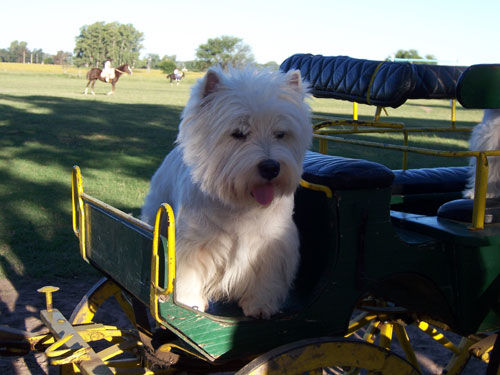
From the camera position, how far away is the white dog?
2650 mm

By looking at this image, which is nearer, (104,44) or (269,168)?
(269,168)

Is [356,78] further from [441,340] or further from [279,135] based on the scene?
[441,340]

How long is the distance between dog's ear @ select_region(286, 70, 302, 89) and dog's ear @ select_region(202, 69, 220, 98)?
0.36 meters

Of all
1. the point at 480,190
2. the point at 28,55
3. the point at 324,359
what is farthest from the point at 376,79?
the point at 28,55

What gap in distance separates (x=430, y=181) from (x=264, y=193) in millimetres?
2176

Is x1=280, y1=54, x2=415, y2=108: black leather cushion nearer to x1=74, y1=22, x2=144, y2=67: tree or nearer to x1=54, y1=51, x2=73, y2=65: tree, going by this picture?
x1=74, y1=22, x2=144, y2=67: tree

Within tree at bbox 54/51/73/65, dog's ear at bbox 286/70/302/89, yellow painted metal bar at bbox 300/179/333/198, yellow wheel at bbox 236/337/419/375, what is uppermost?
tree at bbox 54/51/73/65

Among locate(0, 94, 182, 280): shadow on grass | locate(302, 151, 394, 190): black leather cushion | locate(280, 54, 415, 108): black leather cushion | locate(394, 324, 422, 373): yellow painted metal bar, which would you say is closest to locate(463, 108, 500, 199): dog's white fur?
locate(280, 54, 415, 108): black leather cushion

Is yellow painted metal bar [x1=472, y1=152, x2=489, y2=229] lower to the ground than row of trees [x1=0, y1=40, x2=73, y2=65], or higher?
lower

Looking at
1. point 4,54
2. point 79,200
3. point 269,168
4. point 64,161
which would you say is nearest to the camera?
point 269,168

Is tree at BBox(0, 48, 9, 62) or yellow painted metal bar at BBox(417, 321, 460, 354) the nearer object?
yellow painted metal bar at BBox(417, 321, 460, 354)

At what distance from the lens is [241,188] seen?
103 inches

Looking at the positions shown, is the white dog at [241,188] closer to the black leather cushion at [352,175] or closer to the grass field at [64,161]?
the black leather cushion at [352,175]

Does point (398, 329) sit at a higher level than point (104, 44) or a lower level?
lower
